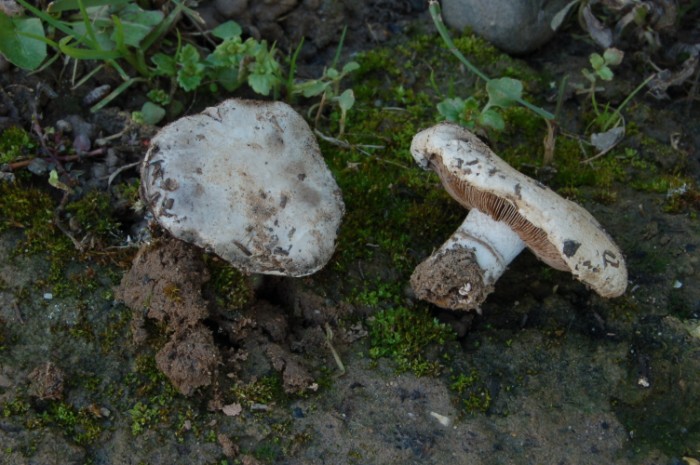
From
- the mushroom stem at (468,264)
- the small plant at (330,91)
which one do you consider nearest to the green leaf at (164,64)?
the small plant at (330,91)

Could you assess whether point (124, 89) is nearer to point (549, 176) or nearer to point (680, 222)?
point (549, 176)

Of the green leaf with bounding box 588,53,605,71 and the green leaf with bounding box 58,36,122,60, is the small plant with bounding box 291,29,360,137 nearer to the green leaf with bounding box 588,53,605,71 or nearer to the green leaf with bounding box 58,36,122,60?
the green leaf with bounding box 58,36,122,60

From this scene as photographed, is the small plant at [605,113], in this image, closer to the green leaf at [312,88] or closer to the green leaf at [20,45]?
the green leaf at [312,88]

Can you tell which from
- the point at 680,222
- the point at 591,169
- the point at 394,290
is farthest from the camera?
the point at 591,169

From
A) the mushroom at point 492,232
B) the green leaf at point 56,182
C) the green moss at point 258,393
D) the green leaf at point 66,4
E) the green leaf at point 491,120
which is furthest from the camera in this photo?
the green leaf at point 491,120

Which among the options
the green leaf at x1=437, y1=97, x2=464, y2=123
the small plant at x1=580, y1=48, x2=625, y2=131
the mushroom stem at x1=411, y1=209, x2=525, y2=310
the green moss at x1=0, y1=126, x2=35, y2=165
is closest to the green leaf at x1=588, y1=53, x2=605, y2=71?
the small plant at x1=580, y1=48, x2=625, y2=131

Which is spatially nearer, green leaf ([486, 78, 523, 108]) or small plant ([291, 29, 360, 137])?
green leaf ([486, 78, 523, 108])

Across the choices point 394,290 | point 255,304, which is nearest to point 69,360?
point 255,304
